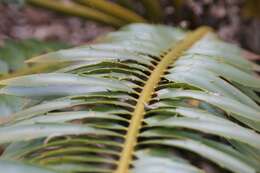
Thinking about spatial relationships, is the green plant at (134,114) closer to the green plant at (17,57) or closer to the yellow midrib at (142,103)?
the yellow midrib at (142,103)

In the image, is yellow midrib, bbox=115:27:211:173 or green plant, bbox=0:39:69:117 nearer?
yellow midrib, bbox=115:27:211:173

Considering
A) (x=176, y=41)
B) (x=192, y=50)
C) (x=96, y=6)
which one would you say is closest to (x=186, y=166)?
(x=192, y=50)

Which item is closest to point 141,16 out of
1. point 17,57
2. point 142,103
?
point 17,57

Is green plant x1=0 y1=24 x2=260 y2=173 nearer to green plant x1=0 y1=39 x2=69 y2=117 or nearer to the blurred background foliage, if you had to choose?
green plant x1=0 y1=39 x2=69 y2=117

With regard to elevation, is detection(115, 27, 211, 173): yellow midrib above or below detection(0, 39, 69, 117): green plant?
below

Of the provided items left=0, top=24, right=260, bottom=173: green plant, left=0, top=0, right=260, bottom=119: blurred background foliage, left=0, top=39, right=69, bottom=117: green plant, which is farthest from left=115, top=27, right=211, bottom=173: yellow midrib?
left=0, top=0, right=260, bottom=119: blurred background foliage

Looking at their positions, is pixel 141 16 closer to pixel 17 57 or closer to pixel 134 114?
pixel 17 57

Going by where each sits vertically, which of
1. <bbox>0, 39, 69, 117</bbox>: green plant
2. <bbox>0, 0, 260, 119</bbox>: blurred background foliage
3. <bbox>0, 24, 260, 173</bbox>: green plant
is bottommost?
<bbox>0, 24, 260, 173</bbox>: green plant
